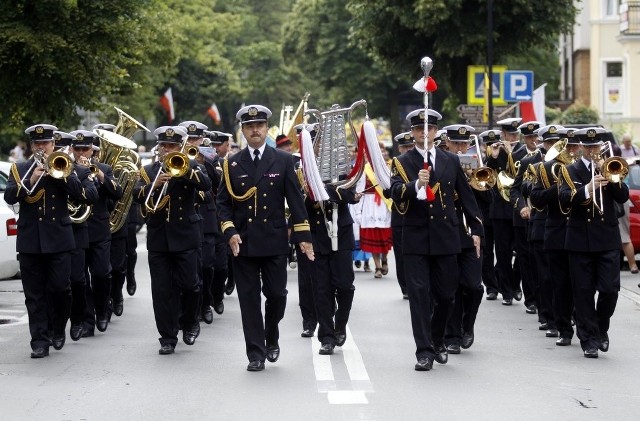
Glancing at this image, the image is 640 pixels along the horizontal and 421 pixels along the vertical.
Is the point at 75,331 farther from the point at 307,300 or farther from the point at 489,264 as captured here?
the point at 489,264

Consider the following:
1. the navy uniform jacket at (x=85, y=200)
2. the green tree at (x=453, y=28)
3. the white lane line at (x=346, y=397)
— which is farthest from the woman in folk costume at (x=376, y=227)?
the green tree at (x=453, y=28)

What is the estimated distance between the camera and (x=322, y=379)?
1145 cm

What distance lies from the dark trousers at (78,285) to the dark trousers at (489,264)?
5.23 metres

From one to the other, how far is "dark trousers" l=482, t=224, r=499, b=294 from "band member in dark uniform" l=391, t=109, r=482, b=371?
541 cm

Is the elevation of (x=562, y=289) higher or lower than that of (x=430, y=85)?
lower

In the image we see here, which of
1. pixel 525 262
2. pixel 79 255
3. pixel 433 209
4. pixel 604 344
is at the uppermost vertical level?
pixel 433 209

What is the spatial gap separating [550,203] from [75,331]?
459cm

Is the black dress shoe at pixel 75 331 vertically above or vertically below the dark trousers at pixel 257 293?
below

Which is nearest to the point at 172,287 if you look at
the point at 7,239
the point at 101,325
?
the point at 101,325

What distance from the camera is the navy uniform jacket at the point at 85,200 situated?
13.3 meters

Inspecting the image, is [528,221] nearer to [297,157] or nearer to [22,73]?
[297,157]

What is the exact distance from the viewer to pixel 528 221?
15375mm

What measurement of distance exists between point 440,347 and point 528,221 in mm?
3485

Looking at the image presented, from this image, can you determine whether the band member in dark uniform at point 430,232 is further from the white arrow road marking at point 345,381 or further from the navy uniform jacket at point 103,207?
the navy uniform jacket at point 103,207
